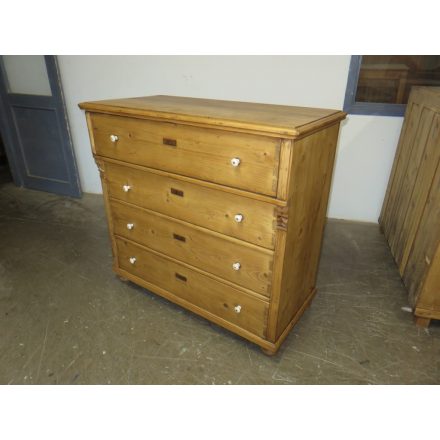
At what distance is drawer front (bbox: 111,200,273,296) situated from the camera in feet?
5.35

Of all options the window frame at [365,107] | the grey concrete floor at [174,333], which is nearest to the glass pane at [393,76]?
the window frame at [365,107]

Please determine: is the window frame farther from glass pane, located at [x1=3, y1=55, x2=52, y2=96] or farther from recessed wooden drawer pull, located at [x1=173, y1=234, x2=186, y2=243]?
glass pane, located at [x1=3, y1=55, x2=52, y2=96]

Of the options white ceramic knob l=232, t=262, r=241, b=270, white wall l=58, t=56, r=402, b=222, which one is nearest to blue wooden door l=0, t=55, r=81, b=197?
white wall l=58, t=56, r=402, b=222

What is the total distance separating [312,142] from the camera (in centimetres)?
145

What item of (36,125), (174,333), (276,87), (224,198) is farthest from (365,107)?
(36,125)

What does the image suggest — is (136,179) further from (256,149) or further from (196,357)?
(196,357)

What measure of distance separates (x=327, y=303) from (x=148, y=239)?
48.3 inches

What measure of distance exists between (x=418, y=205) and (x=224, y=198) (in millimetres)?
1406

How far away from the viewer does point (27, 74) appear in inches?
138

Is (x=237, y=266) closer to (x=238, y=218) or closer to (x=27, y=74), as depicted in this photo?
(x=238, y=218)

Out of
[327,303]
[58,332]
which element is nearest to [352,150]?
[327,303]

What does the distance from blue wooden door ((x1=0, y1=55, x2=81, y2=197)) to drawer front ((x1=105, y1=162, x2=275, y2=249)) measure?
198 cm

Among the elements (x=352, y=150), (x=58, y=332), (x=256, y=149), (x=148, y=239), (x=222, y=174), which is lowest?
(x=58, y=332)

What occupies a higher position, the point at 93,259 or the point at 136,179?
the point at 136,179
